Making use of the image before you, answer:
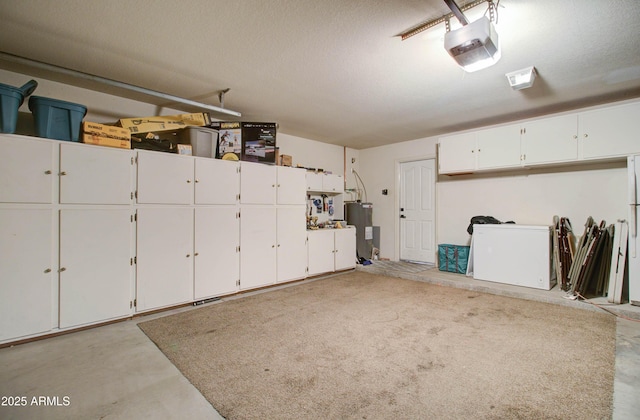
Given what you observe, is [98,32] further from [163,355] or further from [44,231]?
[163,355]

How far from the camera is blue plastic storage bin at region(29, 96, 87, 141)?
8.38 ft

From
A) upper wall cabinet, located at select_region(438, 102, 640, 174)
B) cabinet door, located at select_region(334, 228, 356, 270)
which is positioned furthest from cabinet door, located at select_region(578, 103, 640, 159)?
cabinet door, located at select_region(334, 228, 356, 270)

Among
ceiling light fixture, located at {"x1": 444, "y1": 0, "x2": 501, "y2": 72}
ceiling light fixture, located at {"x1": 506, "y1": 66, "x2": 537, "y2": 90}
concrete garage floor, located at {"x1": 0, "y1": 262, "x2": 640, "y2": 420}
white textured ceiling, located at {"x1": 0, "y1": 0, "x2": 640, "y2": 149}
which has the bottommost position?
concrete garage floor, located at {"x1": 0, "y1": 262, "x2": 640, "y2": 420}

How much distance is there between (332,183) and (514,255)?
3.16 m

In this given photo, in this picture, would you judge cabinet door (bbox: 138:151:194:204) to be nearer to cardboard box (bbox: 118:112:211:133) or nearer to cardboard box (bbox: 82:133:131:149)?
cardboard box (bbox: 82:133:131:149)

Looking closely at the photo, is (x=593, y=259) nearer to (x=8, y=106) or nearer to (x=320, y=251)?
(x=320, y=251)

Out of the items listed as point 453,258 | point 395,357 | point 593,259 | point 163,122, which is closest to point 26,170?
point 163,122

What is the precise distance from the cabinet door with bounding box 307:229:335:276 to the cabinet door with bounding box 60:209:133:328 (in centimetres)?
261

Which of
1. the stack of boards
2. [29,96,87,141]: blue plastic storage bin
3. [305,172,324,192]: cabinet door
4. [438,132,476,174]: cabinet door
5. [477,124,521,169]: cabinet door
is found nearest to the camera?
[29,96,87,141]: blue plastic storage bin

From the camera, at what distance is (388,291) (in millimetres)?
4059

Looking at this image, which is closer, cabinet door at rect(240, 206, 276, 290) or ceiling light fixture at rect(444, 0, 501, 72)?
ceiling light fixture at rect(444, 0, 501, 72)

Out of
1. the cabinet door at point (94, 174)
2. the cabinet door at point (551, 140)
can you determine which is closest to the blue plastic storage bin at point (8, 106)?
the cabinet door at point (94, 174)

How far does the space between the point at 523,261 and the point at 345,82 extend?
3.47 m

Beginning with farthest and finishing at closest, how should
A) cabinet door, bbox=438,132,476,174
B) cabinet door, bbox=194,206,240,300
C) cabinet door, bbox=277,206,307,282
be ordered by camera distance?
cabinet door, bbox=438,132,476,174, cabinet door, bbox=277,206,307,282, cabinet door, bbox=194,206,240,300
